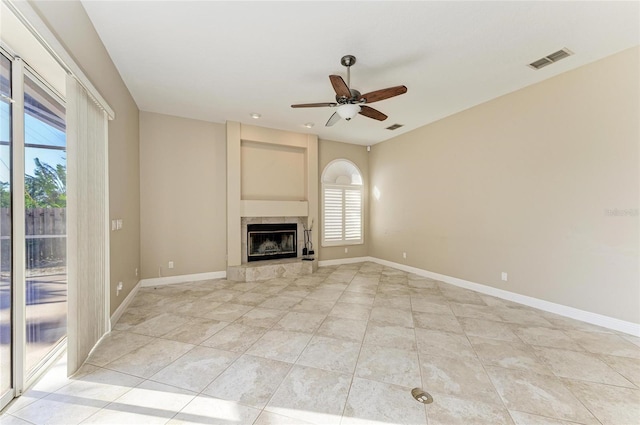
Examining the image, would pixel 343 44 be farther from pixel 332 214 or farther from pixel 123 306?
pixel 123 306

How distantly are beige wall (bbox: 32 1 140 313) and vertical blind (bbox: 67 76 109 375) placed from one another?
32 centimetres

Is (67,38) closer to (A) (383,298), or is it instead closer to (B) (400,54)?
(B) (400,54)

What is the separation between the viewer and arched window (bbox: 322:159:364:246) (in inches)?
251

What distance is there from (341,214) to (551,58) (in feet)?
15.0

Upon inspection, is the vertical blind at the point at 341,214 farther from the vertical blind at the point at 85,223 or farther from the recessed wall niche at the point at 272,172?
the vertical blind at the point at 85,223

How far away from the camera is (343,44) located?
2.76 metres

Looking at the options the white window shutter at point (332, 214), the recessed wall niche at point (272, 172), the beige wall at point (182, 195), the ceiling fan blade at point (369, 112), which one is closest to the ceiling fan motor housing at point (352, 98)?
the ceiling fan blade at point (369, 112)

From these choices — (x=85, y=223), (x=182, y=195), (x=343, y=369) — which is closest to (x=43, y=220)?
(x=85, y=223)

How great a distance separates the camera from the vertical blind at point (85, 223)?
2.12m

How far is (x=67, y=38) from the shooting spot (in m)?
2.03

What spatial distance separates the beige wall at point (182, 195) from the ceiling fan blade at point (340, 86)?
3256 mm

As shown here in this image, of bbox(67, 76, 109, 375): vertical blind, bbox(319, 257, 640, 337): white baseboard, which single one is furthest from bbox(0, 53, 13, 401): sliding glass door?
bbox(319, 257, 640, 337): white baseboard

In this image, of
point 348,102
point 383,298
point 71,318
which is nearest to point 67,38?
point 71,318

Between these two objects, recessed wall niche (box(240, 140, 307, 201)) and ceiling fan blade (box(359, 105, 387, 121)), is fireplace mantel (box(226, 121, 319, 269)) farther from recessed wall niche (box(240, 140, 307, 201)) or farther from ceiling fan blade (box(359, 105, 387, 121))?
ceiling fan blade (box(359, 105, 387, 121))
